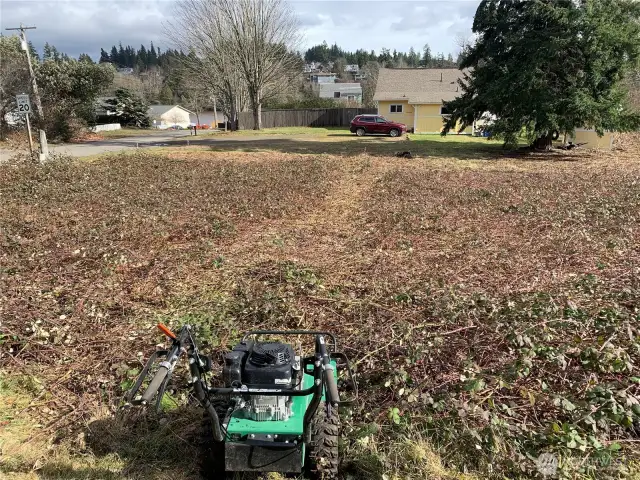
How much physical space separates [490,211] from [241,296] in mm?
5797

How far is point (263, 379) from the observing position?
2.41m

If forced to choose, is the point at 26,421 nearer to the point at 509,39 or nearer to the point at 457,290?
the point at 457,290

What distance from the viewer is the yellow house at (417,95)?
1459 inches

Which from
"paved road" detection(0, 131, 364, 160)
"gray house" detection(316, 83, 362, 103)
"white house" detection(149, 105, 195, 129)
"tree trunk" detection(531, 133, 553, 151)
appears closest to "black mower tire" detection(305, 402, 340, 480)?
"paved road" detection(0, 131, 364, 160)

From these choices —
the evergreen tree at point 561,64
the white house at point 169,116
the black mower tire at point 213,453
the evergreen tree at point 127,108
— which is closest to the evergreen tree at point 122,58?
the white house at point 169,116

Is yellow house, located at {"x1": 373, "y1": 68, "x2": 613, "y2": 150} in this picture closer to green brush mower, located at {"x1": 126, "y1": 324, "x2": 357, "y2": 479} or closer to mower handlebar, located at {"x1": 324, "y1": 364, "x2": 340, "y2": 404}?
green brush mower, located at {"x1": 126, "y1": 324, "x2": 357, "y2": 479}

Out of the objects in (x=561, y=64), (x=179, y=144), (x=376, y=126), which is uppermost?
(x=561, y=64)

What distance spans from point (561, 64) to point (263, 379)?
1923 cm

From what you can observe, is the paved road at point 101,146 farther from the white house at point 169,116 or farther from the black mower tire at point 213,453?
the white house at point 169,116

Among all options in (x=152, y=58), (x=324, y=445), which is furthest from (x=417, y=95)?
(x=152, y=58)

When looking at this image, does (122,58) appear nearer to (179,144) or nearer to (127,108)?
(127,108)

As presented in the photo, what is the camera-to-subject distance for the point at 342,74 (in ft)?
386

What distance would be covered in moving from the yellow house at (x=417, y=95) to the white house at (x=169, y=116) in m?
32.9

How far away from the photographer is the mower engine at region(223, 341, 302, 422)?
2402 millimetres
